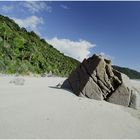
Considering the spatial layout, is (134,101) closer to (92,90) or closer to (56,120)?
(92,90)

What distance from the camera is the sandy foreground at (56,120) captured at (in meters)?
5.45

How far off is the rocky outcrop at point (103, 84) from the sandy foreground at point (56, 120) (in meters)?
1.97

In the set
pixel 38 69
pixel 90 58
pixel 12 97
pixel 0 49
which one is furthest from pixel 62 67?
pixel 12 97

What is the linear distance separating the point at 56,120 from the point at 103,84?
17.4 ft

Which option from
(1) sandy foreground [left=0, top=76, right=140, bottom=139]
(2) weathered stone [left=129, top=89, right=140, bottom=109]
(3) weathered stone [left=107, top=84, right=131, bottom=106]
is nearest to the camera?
(1) sandy foreground [left=0, top=76, right=140, bottom=139]

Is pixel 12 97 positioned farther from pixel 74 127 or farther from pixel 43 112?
pixel 74 127

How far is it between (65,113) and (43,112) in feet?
2.25

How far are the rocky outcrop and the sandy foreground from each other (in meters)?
1.97

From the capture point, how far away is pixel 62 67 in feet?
198

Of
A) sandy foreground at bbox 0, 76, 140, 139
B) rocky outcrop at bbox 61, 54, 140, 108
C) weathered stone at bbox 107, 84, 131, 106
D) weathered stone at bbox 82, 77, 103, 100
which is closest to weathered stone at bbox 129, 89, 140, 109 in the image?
rocky outcrop at bbox 61, 54, 140, 108

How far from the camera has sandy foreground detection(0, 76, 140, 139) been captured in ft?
17.9

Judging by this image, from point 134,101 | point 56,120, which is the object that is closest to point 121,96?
point 134,101

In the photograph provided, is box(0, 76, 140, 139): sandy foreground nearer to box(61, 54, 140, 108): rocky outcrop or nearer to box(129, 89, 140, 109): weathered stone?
box(61, 54, 140, 108): rocky outcrop

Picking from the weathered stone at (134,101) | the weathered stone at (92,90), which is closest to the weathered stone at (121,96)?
the weathered stone at (134,101)
